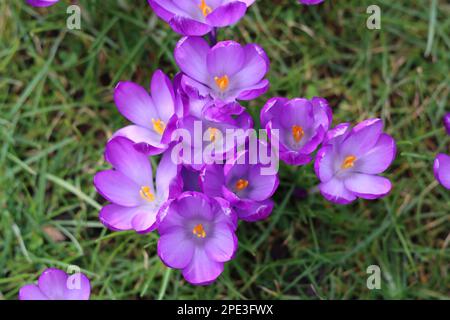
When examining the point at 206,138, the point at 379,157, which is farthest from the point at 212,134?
the point at 379,157

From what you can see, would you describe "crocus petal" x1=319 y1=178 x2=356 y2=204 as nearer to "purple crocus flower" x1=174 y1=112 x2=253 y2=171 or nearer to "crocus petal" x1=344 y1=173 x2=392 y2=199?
"crocus petal" x1=344 y1=173 x2=392 y2=199

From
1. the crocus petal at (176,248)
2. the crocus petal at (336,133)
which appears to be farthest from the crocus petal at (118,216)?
the crocus petal at (336,133)

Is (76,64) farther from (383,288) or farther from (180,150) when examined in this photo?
(383,288)

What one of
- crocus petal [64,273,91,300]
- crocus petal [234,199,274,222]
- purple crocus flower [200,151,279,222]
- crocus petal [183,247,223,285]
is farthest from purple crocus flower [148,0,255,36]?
crocus petal [64,273,91,300]

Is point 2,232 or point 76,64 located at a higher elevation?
point 76,64

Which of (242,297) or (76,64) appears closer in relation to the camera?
(242,297)

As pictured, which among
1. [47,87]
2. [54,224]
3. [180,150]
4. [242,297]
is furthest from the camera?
[47,87]

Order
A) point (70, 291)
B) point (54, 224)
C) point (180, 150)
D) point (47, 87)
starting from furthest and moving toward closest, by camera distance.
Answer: point (47, 87) < point (54, 224) < point (70, 291) < point (180, 150)
